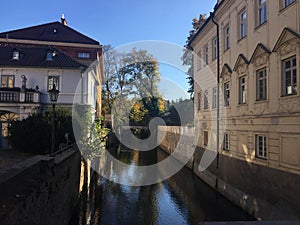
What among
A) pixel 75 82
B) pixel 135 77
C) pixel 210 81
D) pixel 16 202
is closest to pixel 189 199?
pixel 210 81

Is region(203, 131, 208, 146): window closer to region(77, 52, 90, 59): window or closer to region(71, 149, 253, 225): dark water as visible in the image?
region(71, 149, 253, 225): dark water

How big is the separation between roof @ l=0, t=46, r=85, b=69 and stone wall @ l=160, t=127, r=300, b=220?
12.3 m

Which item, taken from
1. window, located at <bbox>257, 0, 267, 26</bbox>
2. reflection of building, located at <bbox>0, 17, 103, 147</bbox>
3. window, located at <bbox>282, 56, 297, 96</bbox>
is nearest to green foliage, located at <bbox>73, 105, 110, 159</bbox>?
reflection of building, located at <bbox>0, 17, 103, 147</bbox>

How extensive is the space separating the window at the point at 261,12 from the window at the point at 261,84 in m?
1.84

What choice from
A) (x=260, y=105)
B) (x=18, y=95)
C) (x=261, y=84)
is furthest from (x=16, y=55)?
(x=260, y=105)

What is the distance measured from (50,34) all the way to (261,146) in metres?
29.0

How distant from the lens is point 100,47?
31469mm

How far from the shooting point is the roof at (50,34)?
101 feet

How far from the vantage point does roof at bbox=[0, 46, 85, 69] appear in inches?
742

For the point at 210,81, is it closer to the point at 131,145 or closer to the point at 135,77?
the point at 135,77

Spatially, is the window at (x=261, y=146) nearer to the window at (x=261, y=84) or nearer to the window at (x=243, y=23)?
the window at (x=261, y=84)

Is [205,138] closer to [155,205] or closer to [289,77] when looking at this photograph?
[155,205]

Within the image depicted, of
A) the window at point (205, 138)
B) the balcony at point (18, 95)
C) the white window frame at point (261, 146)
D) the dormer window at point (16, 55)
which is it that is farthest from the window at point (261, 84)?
the dormer window at point (16, 55)

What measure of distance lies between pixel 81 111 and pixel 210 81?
7.58 metres
